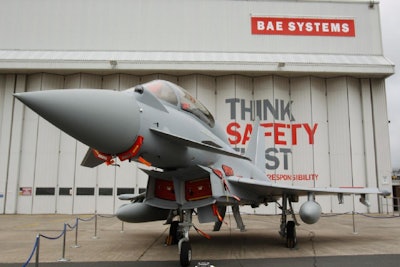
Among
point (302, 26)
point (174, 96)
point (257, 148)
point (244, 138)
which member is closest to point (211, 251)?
point (174, 96)

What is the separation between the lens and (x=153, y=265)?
6066 millimetres

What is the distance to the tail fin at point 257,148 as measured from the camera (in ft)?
36.5

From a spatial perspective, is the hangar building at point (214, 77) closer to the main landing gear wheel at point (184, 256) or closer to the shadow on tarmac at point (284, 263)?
the shadow on tarmac at point (284, 263)

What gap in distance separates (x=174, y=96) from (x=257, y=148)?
6090 millimetres

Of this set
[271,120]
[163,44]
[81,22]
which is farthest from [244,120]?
[81,22]

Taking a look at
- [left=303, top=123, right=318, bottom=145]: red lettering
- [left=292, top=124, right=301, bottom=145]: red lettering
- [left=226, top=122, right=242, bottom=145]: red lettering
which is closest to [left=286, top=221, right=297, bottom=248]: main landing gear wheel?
[left=226, top=122, right=242, bottom=145]: red lettering

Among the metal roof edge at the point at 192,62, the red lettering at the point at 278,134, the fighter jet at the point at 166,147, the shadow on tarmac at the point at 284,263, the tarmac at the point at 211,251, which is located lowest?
the tarmac at the point at 211,251

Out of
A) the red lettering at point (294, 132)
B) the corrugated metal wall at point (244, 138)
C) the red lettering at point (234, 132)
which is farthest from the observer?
the red lettering at point (294, 132)

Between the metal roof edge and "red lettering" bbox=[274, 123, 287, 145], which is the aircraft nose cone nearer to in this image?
the metal roof edge

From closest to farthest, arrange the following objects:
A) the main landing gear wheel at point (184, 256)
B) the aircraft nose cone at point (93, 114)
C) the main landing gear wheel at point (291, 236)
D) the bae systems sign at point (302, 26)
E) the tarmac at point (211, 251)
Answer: the aircraft nose cone at point (93, 114)
the main landing gear wheel at point (184, 256)
the tarmac at point (211, 251)
the main landing gear wheel at point (291, 236)
the bae systems sign at point (302, 26)

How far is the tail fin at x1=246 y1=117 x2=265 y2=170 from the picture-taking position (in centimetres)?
1113

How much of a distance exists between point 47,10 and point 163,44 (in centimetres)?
695

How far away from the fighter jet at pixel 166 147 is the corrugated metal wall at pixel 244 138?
10.2 m

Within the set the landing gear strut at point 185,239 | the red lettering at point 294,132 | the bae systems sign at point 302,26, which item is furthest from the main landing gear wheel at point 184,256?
the bae systems sign at point 302,26
